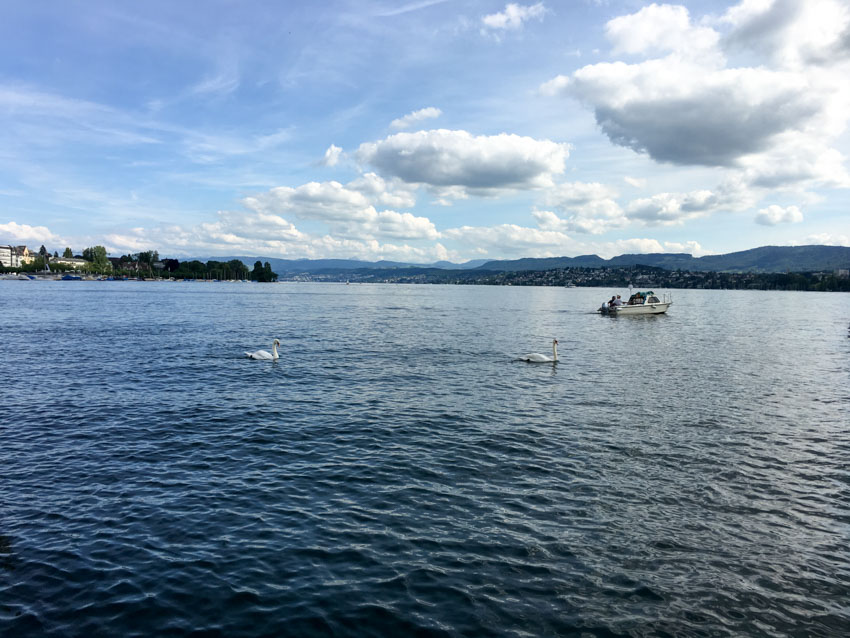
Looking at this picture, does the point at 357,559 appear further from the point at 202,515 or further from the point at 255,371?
the point at 255,371

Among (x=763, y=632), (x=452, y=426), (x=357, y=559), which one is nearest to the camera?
(x=763, y=632)

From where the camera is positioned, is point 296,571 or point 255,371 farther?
point 255,371

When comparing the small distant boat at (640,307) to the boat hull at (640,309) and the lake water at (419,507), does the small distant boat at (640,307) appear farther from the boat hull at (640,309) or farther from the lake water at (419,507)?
the lake water at (419,507)

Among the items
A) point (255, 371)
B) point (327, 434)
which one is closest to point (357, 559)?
point (327, 434)

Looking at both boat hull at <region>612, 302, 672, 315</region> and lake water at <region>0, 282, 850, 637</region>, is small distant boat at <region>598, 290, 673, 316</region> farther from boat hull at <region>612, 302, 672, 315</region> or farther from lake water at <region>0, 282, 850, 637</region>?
lake water at <region>0, 282, 850, 637</region>

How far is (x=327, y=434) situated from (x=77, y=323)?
57062mm

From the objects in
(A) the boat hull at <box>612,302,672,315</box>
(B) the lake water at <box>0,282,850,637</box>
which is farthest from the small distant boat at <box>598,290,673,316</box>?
(B) the lake water at <box>0,282,850,637</box>

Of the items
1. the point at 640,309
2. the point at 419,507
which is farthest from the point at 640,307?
the point at 419,507

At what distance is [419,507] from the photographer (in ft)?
45.8

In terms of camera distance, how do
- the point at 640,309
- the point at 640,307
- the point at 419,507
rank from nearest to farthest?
the point at 419,507 < the point at 640,307 < the point at 640,309

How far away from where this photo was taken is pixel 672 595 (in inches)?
405

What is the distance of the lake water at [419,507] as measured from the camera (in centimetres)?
977

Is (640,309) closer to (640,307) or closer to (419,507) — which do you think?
(640,307)

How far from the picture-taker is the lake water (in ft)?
32.0
